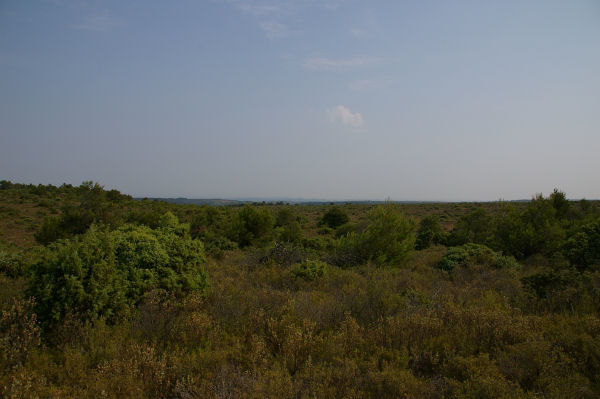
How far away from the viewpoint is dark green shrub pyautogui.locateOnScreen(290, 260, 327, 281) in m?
7.56

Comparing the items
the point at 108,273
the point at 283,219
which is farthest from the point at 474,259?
the point at 283,219

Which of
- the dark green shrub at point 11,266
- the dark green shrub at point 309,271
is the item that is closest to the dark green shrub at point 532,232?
the dark green shrub at point 309,271

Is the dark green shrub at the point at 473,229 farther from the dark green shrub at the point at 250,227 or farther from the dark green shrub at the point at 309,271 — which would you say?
the dark green shrub at the point at 309,271

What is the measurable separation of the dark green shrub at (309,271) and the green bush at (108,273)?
2616 millimetres

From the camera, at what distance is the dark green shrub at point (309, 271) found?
7.56m

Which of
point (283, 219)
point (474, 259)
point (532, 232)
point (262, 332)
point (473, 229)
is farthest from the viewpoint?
point (283, 219)

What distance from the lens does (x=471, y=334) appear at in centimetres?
406

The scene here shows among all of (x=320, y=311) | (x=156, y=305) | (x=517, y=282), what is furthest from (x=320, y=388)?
(x=517, y=282)

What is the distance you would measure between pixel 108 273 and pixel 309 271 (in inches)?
183

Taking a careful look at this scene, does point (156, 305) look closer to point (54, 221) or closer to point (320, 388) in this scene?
point (320, 388)

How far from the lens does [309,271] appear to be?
303 inches

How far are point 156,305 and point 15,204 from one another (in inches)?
1462

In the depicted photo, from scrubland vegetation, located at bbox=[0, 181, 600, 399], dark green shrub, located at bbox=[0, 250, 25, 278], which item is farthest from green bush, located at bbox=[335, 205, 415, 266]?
dark green shrub, located at bbox=[0, 250, 25, 278]

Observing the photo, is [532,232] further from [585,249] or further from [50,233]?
[50,233]
